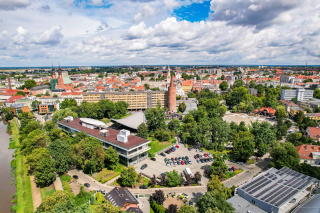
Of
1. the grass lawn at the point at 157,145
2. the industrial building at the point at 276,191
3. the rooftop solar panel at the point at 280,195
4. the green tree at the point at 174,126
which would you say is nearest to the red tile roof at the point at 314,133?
the industrial building at the point at 276,191

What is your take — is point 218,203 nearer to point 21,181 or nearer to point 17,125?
point 21,181

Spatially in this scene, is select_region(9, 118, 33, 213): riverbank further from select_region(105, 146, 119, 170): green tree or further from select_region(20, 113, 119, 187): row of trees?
select_region(105, 146, 119, 170): green tree

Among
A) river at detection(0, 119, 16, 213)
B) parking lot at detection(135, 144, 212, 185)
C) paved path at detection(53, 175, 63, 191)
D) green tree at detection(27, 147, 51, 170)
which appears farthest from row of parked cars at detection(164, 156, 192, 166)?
river at detection(0, 119, 16, 213)

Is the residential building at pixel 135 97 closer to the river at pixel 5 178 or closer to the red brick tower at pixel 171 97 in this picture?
the red brick tower at pixel 171 97

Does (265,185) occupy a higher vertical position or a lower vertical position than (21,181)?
higher

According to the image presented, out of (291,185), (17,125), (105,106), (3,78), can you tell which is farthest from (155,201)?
(3,78)
